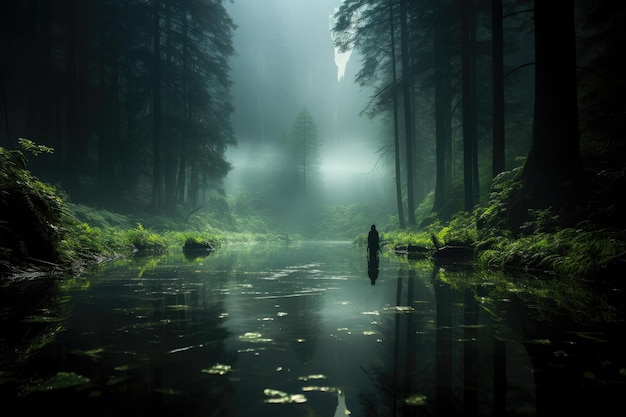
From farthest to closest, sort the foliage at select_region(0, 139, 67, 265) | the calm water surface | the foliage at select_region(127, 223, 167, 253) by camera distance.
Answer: the foliage at select_region(127, 223, 167, 253)
the foliage at select_region(0, 139, 67, 265)
the calm water surface

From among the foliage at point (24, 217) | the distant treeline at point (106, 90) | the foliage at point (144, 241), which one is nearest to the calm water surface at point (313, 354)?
the foliage at point (24, 217)

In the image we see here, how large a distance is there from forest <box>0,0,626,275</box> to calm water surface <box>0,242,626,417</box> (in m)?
3.19

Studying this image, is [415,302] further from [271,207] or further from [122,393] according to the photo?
[271,207]

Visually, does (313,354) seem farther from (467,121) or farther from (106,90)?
(106,90)

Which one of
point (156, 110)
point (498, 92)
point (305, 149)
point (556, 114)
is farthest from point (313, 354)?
point (305, 149)

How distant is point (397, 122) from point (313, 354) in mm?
23103

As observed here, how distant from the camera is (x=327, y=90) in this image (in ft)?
354

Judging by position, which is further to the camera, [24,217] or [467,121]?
[467,121]

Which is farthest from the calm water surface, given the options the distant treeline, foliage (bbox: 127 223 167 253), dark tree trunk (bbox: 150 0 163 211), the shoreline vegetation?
dark tree trunk (bbox: 150 0 163 211)

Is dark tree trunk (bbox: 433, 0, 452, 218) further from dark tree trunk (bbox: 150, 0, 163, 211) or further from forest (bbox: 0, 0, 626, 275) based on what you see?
dark tree trunk (bbox: 150, 0, 163, 211)

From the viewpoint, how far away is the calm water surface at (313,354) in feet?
7.43

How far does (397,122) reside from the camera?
24.6m

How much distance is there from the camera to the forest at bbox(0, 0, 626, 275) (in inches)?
347

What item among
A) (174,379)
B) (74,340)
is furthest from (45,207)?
(174,379)
